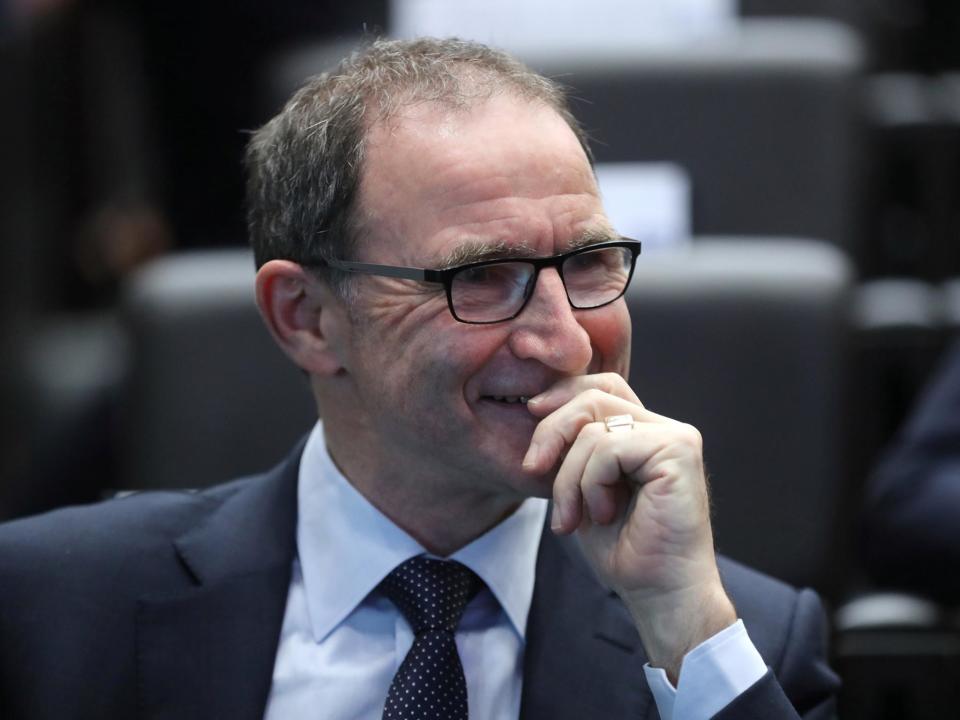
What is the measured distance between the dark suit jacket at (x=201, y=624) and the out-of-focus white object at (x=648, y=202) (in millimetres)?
833

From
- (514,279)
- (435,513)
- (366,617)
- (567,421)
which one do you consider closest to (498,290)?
(514,279)

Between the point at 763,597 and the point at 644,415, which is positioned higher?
the point at 644,415

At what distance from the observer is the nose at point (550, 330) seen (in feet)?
4.21

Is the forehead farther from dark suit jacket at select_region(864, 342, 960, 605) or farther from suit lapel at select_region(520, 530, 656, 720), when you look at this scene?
dark suit jacket at select_region(864, 342, 960, 605)

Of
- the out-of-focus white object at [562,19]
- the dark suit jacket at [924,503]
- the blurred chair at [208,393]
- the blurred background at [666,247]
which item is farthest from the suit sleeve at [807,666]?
the out-of-focus white object at [562,19]

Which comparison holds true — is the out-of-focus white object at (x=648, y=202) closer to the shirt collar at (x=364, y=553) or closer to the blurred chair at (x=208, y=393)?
the blurred chair at (x=208, y=393)

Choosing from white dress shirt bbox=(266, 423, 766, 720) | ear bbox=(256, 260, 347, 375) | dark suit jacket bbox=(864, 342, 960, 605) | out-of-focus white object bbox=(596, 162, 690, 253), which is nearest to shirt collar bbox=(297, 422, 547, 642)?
white dress shirt bbox=(266, 423, 766, 720)

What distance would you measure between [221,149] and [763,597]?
216 cm

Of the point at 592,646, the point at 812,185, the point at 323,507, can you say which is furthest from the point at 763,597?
the point at 812,185

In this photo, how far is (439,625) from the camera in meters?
1.36

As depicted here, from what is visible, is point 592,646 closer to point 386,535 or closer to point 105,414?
point 386,535

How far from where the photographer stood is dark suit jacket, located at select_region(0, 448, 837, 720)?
1338mm

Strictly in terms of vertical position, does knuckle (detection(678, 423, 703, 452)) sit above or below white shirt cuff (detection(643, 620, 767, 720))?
above

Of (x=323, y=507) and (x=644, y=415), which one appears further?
(x=323, y=507)
